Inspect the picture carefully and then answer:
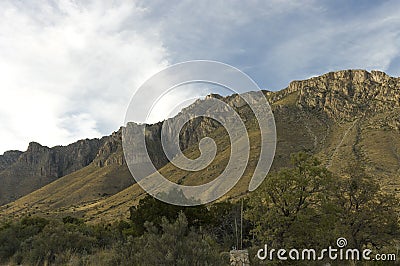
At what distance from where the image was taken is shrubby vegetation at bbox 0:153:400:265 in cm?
910

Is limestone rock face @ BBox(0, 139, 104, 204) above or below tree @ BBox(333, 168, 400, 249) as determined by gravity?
above

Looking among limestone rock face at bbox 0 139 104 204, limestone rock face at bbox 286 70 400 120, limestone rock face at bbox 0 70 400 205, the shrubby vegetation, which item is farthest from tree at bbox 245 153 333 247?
limestone rock face at bbox 0 139 104 204

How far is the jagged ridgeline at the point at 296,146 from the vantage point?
6706cm

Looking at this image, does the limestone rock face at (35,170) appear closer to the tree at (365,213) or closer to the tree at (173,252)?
the tree at (365,213)

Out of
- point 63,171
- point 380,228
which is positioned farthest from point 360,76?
point 63,171

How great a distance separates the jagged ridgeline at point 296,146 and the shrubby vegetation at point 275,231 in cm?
2711

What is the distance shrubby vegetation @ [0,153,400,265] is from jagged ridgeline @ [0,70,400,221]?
27.1 m

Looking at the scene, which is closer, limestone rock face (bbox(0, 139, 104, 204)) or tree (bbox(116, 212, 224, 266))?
tree (bbox(116, 212, 224, 266))

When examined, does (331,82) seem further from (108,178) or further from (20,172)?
(20,172)

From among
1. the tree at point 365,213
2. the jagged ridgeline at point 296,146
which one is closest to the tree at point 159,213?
the tree at point 365,213

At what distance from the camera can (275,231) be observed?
14555 mm

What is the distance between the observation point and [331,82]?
129750 millimetres

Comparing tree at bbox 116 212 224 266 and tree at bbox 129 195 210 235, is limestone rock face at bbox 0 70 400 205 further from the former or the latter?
tree at bbox 116 212 224 266

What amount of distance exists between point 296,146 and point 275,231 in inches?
2842
